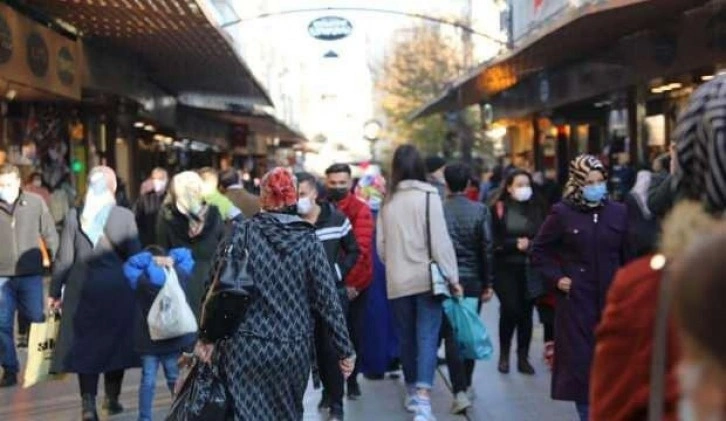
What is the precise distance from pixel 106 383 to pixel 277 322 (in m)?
3.38

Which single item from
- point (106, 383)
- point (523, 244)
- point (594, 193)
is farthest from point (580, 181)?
point (106, 383)

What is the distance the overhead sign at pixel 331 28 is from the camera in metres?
27.6

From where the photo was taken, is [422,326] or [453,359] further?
[453,359]

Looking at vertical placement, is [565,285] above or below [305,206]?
below

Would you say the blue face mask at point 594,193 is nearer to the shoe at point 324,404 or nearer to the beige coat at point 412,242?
the beige coat at point 412,242

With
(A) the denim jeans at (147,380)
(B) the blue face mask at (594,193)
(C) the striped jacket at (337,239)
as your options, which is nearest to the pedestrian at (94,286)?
(A) the denim jeans at (147,380)

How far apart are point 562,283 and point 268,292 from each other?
5.58ft

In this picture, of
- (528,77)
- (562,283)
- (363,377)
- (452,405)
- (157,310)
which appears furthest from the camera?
(528,77)

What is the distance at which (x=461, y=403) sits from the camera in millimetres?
8391

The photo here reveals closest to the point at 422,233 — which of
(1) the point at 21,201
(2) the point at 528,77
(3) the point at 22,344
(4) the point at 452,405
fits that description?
(4) the point at 452,405

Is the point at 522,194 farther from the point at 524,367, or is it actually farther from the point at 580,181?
the point at 580,181

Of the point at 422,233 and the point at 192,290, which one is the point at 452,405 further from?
the point at 192,290

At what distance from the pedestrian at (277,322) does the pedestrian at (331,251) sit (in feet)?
7.17

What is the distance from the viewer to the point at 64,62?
14.2m
